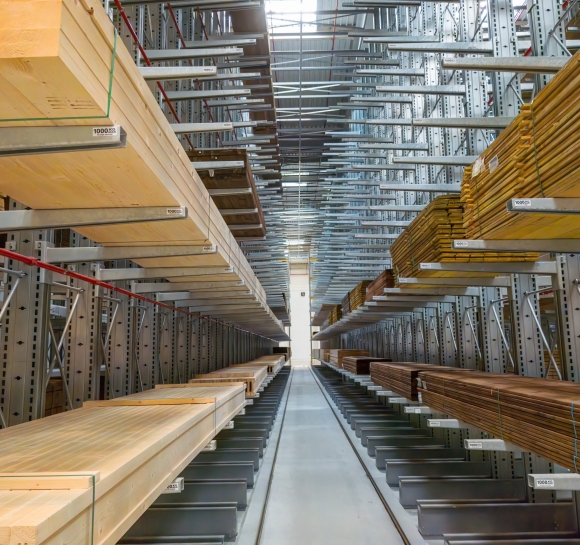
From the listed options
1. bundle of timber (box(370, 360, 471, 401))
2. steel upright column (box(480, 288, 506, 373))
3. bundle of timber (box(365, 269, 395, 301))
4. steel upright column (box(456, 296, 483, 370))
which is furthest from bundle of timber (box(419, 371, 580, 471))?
bundle of timber (box(365, 269, 395, 301))

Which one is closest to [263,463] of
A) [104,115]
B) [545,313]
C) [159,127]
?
[159,127]

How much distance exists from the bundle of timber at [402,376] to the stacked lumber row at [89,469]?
4000 mm

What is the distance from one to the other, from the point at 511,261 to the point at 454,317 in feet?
12.3

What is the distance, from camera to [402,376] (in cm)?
792

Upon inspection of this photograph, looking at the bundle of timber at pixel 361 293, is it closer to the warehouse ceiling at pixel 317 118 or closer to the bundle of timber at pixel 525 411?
the warehouse ceiling at pixel 317 118

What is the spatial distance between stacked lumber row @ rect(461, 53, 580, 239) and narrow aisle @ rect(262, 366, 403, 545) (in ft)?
11.8

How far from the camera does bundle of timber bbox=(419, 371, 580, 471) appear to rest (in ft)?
11.0

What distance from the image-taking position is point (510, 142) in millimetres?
3936

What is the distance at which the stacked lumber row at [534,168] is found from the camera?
3.07 meters

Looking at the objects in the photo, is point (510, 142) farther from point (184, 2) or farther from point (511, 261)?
point (184, 2)

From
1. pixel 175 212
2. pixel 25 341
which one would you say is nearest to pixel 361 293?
pixel 25 341

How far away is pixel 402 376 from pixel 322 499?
2.18 metres

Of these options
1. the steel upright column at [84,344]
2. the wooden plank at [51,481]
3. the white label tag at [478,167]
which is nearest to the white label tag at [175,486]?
the wooden plank at [51,481]

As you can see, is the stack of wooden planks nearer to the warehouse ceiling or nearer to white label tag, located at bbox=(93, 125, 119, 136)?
the warehouse ceiling
